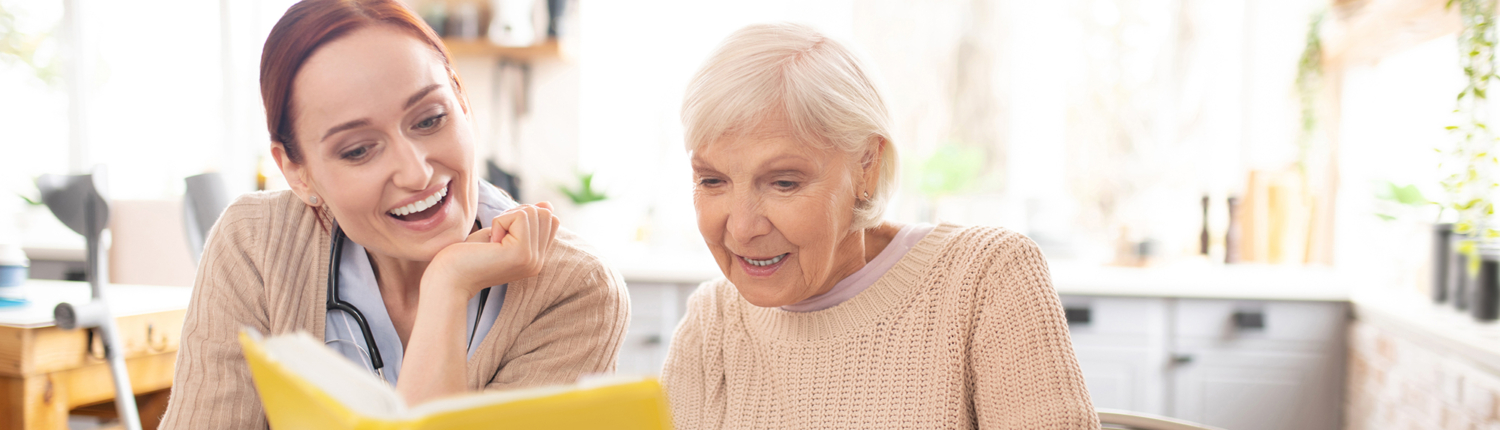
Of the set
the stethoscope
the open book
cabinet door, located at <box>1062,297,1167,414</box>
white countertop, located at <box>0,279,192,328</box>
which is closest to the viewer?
the open book

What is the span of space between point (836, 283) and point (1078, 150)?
97.8 inches

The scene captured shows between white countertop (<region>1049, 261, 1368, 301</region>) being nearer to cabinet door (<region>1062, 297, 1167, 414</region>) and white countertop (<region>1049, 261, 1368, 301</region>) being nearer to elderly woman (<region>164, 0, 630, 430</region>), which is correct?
cabinet door (<region>1062, 297, 1167, 414</region>)

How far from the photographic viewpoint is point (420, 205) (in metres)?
0.84

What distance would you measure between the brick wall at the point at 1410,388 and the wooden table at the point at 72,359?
2523 millimetres

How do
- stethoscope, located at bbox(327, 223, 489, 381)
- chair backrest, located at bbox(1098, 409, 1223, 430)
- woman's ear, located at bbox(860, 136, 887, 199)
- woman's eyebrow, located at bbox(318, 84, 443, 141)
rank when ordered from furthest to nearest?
chair backrest, located at bbox(1098, 409, 1223, 430) → woman's ear, located at bbox(860, 136, 887, 199) → stethoscope, located at bbox(327, 223, 489, 381) → woman's eyebrow, located at bbox(318, 84, 443, 141)

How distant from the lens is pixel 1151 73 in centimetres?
318

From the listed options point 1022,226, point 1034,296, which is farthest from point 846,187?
point 1022,226

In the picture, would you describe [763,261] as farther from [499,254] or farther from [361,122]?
Result: [361,122]

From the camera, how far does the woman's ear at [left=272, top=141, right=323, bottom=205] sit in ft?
2.78

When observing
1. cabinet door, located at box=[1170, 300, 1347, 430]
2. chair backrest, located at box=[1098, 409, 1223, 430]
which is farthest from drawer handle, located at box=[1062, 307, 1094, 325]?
chair backrest, located at box=[1098, 409, 1223, 430]

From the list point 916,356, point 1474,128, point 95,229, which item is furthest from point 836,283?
point 95,229

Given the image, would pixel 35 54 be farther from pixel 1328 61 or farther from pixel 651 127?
pixel 1328 61

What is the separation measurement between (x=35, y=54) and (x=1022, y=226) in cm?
429

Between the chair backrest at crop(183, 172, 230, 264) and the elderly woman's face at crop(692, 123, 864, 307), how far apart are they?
1.32m
